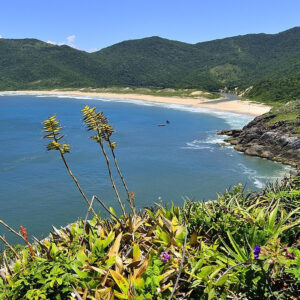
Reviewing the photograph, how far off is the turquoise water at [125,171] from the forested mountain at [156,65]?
72100mm

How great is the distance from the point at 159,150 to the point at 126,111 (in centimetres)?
4030

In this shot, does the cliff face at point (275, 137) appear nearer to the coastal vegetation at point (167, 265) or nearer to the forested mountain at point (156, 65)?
the coastal vegetation at point (167, 265)

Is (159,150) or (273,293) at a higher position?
(273,293)

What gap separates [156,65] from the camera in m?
175

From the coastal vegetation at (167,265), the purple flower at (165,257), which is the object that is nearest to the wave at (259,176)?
the coastal vegetation at (167,265)

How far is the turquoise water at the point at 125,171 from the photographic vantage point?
20766mm

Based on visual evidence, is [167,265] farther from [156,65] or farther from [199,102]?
[156,65]

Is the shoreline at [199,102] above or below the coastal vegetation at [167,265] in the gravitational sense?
above

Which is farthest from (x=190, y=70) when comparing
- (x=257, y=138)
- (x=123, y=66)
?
(x=257, y=138)

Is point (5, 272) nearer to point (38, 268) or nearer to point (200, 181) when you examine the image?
point (38, 268)

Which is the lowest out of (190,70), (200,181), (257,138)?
(200,181)

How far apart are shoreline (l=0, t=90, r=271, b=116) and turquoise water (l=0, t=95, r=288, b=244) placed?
1935 centimetres

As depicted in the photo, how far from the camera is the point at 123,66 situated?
6683 inches

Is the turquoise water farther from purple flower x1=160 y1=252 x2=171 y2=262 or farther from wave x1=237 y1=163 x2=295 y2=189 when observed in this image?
purple flower x1=160 y1=252 x2=171 y2=262
